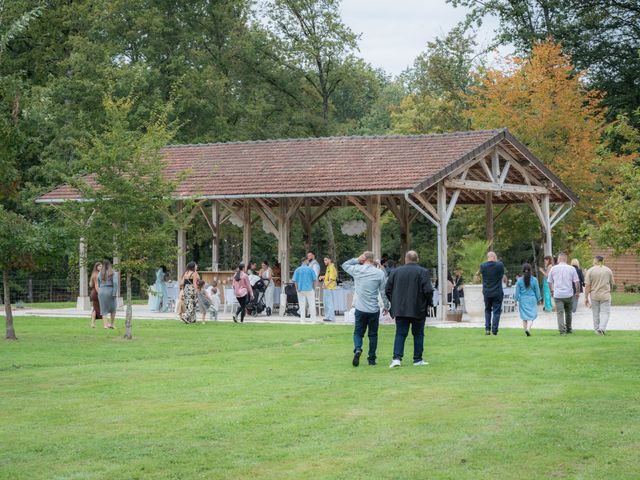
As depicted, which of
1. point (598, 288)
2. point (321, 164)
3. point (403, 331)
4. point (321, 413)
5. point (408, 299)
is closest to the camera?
point (321, 413)

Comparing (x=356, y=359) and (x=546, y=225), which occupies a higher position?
(x=546, y=225)

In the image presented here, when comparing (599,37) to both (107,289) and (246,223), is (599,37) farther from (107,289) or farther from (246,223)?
(107,289)

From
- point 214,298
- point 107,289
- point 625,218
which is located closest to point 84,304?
point 214,298

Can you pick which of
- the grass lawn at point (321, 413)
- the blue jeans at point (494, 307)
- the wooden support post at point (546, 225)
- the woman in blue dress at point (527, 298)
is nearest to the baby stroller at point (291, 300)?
the wooden support post at point (546, 225)

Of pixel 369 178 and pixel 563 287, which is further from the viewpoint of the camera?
pixel 369 178

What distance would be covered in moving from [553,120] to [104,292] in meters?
19.6

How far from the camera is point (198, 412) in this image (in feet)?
37.0

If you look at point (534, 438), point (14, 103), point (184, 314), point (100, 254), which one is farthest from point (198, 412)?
point (184, 314)

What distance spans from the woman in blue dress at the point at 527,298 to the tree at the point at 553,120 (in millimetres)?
16566

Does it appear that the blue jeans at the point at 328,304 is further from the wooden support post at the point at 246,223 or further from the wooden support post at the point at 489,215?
the wooden support post at the point at 489,215

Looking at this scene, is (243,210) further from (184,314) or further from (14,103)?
(14,103)

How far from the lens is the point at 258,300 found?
97.3ft

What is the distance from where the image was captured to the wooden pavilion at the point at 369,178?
2817 centimetres

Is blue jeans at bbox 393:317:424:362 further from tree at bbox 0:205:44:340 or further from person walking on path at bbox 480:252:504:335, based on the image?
tree at bbox 0:205:44:340
